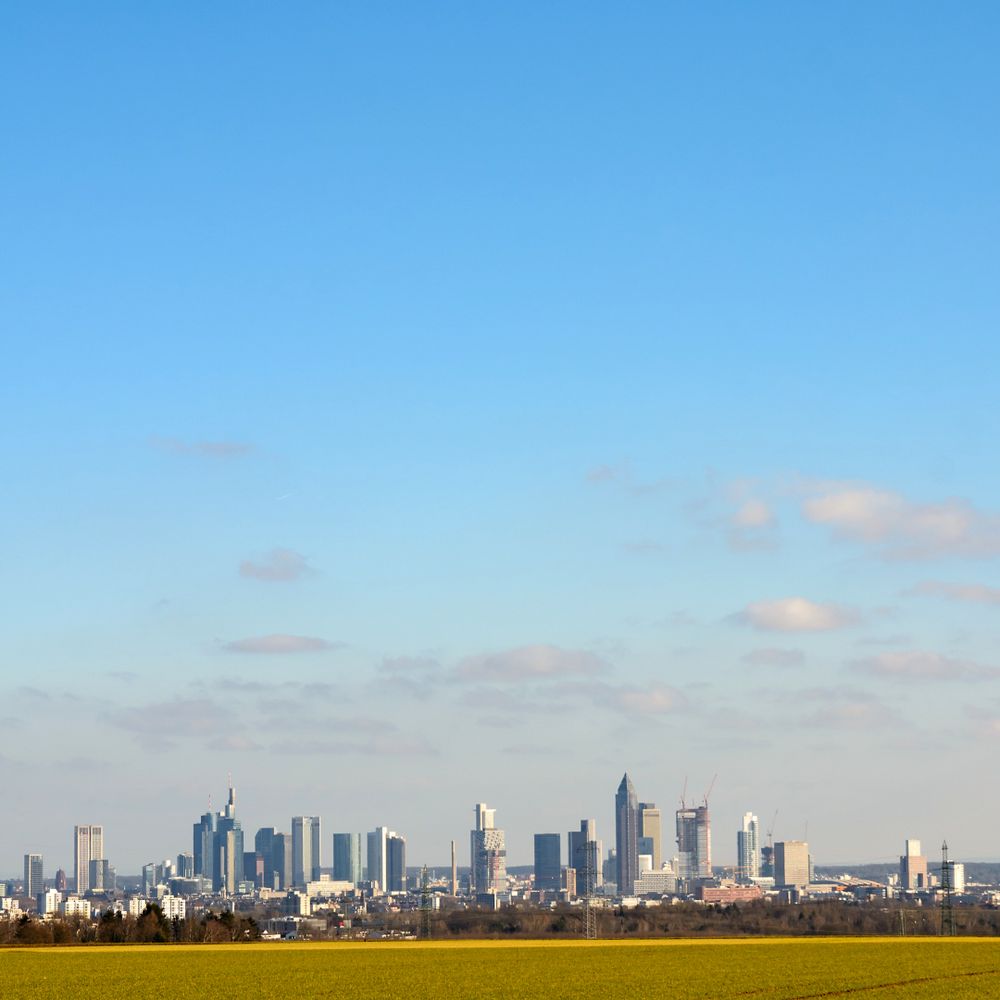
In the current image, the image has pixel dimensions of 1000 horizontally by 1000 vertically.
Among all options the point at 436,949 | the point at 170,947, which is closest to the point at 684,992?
the point at 436,949

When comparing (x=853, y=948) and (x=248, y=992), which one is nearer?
(x=248, y=992)

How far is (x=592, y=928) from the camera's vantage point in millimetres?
185250

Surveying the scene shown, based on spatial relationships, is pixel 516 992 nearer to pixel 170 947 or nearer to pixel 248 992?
pixel 248 992

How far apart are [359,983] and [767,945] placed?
6555 cm

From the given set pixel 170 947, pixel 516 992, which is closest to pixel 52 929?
pixel 170 947

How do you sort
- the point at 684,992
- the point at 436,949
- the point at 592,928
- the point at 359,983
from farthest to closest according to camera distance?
the point at 592,928 → the point at 436,949 → the point at 359,983 → the point at 684,992

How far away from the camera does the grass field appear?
73.2 metres

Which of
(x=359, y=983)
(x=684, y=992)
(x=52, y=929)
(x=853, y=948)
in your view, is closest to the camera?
(x=684, y=992)

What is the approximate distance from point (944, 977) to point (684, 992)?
787 inches

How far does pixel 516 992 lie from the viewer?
238ft

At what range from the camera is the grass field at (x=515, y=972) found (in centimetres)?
7325

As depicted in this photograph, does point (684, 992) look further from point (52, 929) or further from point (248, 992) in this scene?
point (52, 929)

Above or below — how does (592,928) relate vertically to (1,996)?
Result: below

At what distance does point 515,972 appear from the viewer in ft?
306
